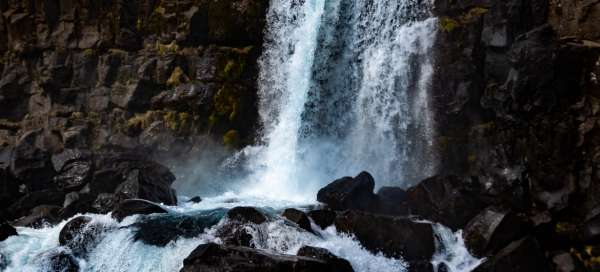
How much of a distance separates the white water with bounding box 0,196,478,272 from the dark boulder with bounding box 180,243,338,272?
1.57m

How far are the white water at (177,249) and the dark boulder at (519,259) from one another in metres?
1.15

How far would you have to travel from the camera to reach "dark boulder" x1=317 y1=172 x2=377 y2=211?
20109 mm

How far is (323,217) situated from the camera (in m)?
18.0

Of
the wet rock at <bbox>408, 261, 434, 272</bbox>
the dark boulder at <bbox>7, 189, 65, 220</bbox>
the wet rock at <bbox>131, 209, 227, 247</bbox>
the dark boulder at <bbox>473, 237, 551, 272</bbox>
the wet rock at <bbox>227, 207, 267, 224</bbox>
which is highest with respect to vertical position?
the wet rock at <bbox>227, 207, 267, 224</bbox>

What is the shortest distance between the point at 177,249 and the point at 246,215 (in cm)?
223

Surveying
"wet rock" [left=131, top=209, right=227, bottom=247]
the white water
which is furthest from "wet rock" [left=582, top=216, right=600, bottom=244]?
"wet rock" [left=131, top=209, right=227, bottom=247]

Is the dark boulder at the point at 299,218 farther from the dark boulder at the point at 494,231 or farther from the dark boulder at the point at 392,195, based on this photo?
the dark boulder at the point at 494,231

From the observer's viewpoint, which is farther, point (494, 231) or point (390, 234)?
point (494, 231)

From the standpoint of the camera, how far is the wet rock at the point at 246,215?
55.4ft

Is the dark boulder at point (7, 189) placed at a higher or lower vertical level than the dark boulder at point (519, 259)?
lower

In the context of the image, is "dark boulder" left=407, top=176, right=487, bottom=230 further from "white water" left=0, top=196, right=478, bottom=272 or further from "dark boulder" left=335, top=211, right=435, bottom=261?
"dark boulder" left=335, top=211, right=435, bottom=261

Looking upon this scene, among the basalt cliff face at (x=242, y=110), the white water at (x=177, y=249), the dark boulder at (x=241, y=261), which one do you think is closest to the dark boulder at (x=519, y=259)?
the basalt cliff face at (x=242, y=110)

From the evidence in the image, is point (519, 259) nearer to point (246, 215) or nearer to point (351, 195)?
point (351, 195)

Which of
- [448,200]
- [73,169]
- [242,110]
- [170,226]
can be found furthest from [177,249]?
[242,110]
